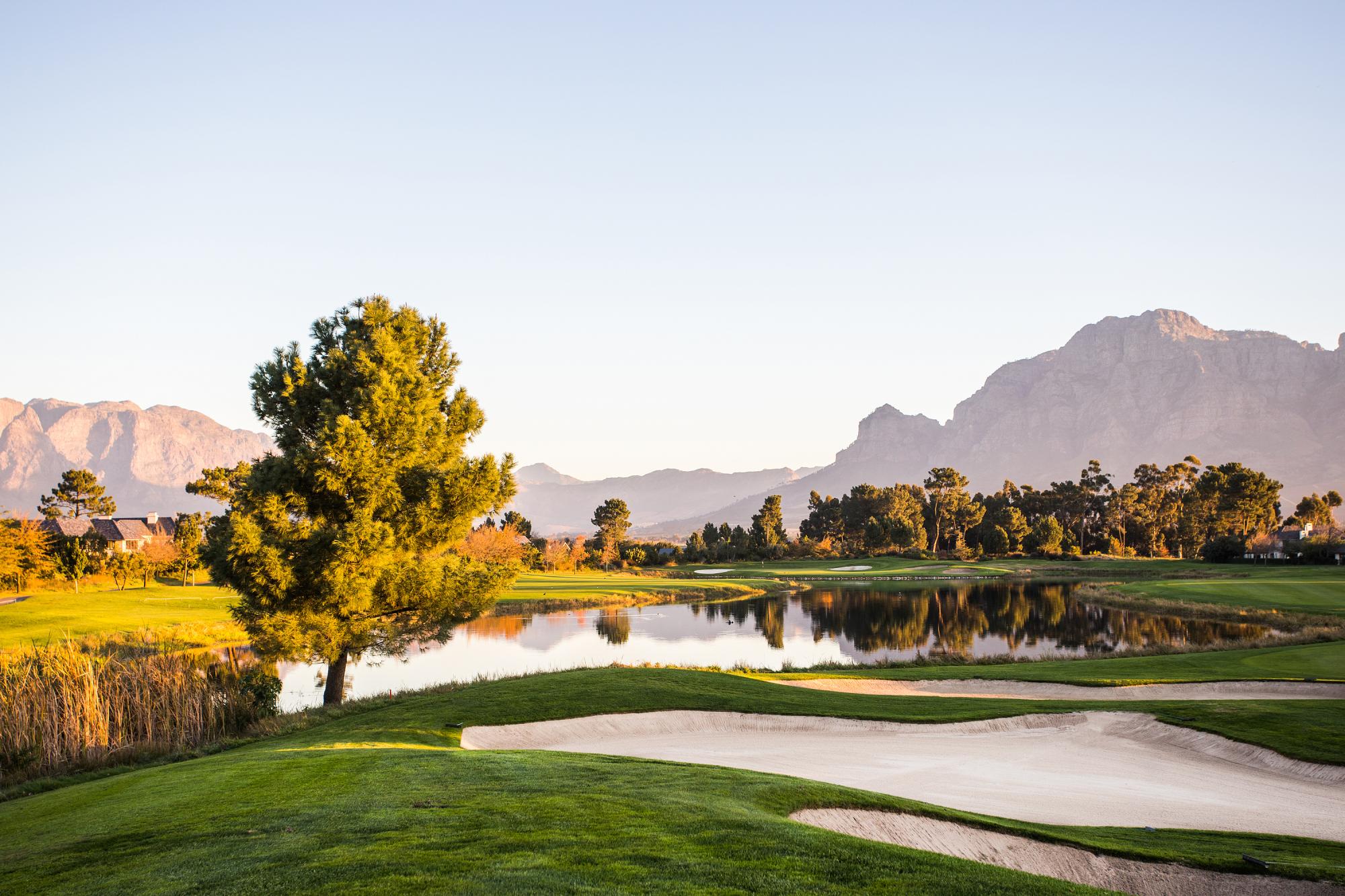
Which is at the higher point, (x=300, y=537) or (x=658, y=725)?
(x=300, y=537)

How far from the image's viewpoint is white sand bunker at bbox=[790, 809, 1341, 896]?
22.7 feet

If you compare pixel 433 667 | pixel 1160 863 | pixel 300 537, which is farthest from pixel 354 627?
pixel 1160 863

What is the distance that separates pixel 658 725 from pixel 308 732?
693 centimetres

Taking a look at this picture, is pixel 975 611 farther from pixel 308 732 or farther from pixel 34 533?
pixel 34 533

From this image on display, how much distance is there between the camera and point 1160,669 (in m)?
22.8

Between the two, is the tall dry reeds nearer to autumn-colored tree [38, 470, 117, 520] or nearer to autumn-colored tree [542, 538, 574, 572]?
autumn-colored tree [542, 538, 574, 572]

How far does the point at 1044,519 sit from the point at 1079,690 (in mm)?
85028

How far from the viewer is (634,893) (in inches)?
198

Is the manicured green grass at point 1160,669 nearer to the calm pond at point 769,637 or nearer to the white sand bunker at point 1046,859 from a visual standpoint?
the calm pond at point 769,637

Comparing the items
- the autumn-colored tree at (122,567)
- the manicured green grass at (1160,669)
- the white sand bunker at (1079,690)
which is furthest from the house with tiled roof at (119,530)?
the manicured green grass at (1160,669)

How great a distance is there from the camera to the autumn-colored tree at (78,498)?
80125 mm

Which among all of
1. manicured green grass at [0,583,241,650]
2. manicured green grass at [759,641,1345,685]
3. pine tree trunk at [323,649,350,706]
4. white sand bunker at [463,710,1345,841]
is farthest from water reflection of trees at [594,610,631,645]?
white sand bunker at [463,710,1345,841]

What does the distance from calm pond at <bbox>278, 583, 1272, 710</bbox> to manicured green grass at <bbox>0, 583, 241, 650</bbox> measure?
597cm

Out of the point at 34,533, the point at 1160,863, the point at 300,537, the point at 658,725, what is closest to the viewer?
the point at 1160,863
